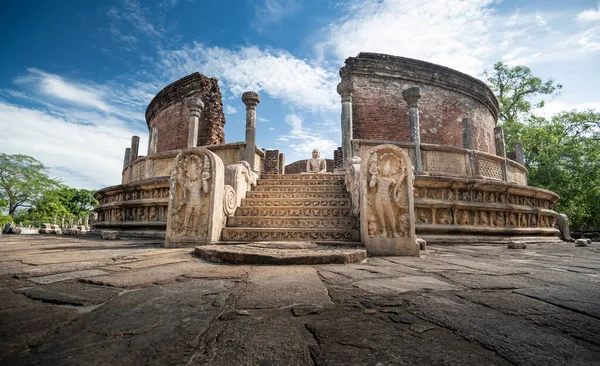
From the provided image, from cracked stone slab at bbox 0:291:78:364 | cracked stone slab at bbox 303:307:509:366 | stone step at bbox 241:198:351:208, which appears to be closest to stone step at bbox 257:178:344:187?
stone step at bbox 241:198:351:208

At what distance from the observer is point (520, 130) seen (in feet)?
57.0

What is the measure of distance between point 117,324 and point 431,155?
24.9 ft

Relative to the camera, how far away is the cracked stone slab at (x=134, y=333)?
0.81m

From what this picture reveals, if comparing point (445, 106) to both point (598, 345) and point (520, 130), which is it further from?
point (598, 345)

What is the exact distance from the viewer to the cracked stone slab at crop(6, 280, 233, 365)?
31.9 inches

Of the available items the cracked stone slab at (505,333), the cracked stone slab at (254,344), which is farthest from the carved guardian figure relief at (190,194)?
the cracked stone slab at (505,333)

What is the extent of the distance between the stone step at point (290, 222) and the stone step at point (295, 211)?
0.21 metres

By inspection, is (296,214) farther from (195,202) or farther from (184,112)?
(184,112)

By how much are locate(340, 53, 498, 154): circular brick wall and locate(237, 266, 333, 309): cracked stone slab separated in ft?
35.4

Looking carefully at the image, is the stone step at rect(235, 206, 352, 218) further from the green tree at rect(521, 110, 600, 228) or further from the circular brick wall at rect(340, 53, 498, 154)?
the green tree at rect(521, 110, 600, 228)

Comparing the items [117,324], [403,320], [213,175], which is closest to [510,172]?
[213,175]

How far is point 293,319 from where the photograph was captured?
1174 millimetres

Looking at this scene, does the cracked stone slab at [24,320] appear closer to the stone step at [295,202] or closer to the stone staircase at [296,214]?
the stone staircase at [296,214]

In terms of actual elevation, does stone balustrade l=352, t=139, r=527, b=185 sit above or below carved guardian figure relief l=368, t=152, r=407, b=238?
above
